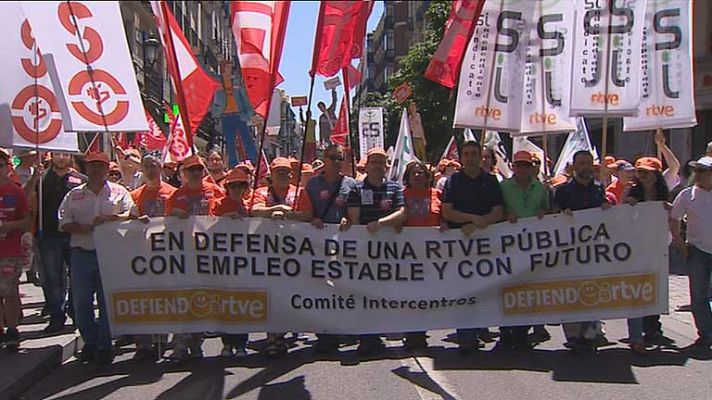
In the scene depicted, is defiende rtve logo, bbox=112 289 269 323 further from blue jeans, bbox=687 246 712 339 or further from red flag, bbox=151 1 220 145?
blue jeans, bbox=687 246 712 339

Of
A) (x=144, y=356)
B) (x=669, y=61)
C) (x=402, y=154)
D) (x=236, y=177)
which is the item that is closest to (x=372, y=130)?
(x=402, y=154)

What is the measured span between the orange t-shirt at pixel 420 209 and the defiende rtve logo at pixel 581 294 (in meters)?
0.97

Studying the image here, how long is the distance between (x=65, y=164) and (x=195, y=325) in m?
2.91

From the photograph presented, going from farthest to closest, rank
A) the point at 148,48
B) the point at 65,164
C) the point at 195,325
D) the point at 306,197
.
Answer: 1. the point at 148,48
2. the point at 65,164
3. the point at 306,197
4. the point at 195,325

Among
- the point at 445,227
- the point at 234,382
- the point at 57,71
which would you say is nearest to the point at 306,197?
the point at 445,227

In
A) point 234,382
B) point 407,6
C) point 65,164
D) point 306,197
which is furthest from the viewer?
point 407,6

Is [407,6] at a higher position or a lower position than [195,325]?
higher

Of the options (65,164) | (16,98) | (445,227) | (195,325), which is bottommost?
(195,325)

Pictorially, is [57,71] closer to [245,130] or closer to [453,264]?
[453,264]

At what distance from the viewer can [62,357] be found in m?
7.81

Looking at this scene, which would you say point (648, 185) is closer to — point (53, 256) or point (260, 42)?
point (260, 42)

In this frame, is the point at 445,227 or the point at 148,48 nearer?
the point at 445,227

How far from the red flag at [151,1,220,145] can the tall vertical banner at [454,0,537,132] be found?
2.50 m

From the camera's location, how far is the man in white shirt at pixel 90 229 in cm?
Answer: 734
